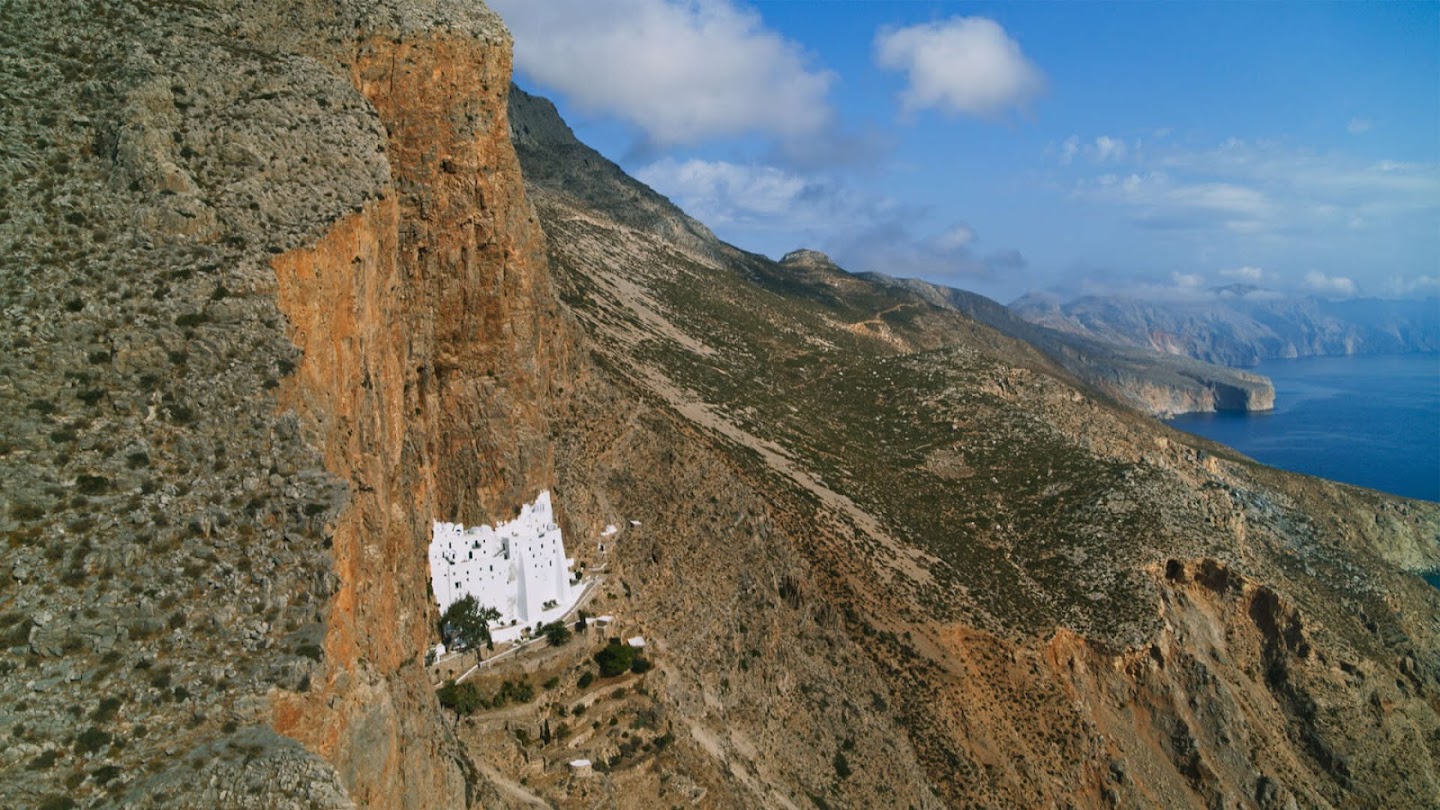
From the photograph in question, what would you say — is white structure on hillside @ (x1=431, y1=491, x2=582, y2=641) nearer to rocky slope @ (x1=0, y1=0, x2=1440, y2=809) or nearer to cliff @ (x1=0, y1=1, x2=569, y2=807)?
rocky slope @ (x1=0, y1=0, x2=1440, y2=809)

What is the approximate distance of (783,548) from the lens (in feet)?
119

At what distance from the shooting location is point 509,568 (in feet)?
81.7

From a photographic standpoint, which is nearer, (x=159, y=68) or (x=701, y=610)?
(x=159, y=68)

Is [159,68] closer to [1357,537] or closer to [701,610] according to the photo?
[701,610]

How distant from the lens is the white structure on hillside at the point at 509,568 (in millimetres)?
23875

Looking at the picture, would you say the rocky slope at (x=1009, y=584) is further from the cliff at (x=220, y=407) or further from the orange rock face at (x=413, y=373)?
the cliff at (x=220, y=407)

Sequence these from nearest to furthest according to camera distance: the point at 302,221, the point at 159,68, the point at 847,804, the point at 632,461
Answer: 1. the point at 302,221
2. the point at 159,68
3. the point at 847,804
4. the point at 632,461

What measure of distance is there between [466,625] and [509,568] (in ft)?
6.98

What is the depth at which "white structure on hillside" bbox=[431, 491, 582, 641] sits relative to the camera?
23.9 metres

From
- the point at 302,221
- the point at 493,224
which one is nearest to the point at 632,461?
the point at 493,224

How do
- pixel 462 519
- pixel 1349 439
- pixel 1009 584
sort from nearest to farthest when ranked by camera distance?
pixel 462 519 < pixel 1009 584 < pixel 1349 439

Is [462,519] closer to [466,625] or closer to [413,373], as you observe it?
[466,625]

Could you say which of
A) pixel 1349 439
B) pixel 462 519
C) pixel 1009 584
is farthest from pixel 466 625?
pixel 1349 439

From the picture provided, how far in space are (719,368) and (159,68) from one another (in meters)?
41.5
